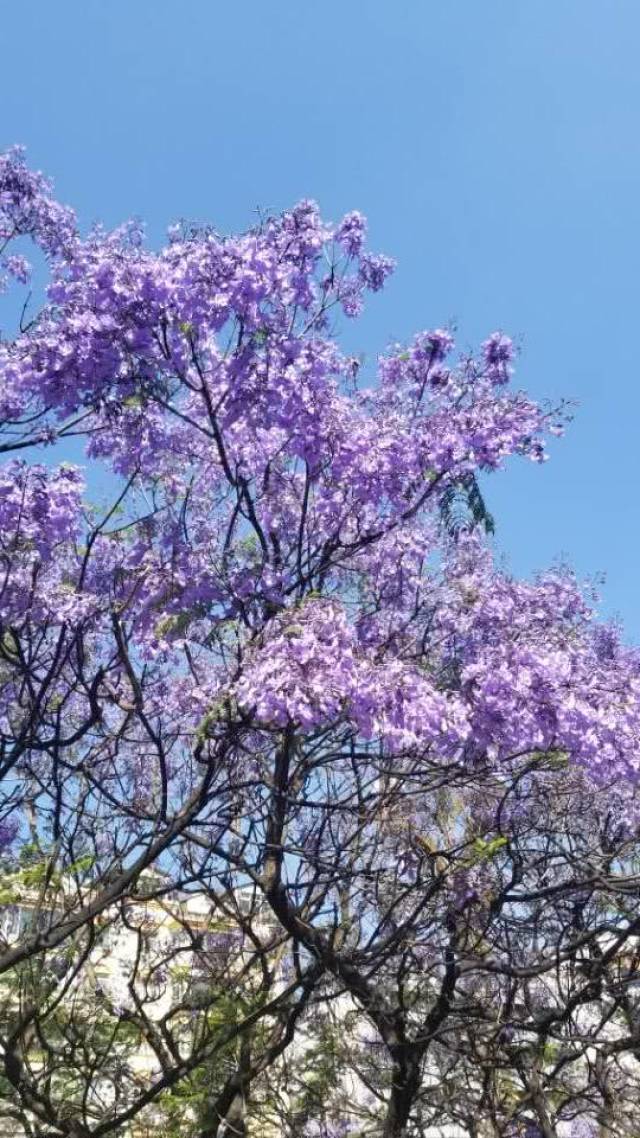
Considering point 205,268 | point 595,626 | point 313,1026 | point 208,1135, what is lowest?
point 208,1135

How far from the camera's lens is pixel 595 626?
9492 mm

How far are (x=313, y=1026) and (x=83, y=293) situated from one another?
7618 mm

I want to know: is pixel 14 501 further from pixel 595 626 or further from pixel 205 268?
pixel 595 626

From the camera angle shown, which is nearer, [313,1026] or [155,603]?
[155,603]

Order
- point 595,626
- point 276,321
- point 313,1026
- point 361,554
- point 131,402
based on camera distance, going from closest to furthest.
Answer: point 131,402 < point 276,321 < point 361,554 < point 595,626 < point 313,1026

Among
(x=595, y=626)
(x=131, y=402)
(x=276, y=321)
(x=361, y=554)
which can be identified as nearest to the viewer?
(x=131, y=402)

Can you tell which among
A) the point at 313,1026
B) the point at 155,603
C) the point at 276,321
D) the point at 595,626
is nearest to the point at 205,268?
the point at 276,321

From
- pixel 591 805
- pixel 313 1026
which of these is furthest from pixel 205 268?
pixel 313 1026

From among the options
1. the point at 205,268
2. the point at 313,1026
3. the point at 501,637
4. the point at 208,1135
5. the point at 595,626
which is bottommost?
the point at 208,1135

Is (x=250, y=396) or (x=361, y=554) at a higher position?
(x=361, y=554)

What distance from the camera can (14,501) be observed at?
6129 millimetres

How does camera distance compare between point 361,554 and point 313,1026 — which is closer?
point 361,554

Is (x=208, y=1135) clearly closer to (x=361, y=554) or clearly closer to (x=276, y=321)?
(x=361, y=554)

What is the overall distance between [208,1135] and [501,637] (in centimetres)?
454
